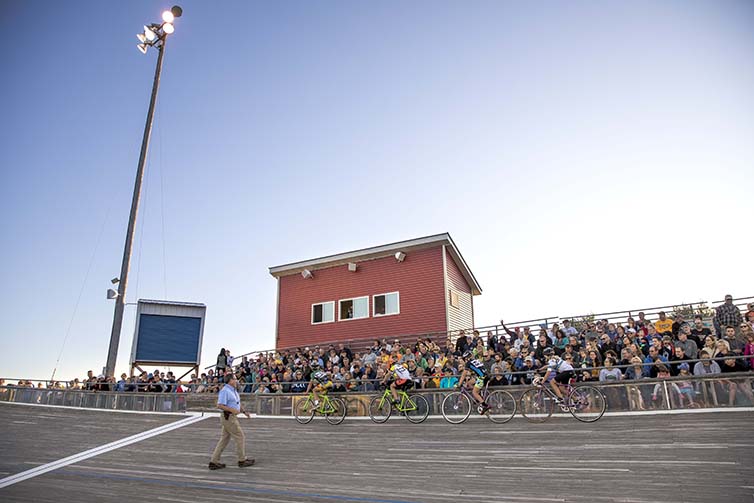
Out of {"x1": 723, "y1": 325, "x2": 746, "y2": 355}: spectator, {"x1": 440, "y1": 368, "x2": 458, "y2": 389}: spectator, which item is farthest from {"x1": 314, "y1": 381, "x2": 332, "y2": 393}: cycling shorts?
{"x1": 723, "y1": 325, "x2": 746, "y2": 355}: spectator

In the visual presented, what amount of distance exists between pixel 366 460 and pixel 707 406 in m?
8.21

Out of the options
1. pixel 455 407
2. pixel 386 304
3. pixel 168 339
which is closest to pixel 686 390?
pixel 455 407

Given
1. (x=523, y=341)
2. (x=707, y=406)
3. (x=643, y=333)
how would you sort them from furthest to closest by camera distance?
1. (x=523, y=341)
2. (x=643, y=333)
3. (x=707, y=406)

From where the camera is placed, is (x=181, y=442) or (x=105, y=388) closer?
(x=181, y=442)

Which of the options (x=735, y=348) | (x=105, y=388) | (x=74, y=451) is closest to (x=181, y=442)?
(x=74, y=451)

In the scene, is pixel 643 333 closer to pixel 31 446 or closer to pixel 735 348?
pixel 735 348

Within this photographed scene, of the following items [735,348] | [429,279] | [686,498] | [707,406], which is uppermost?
[429,279]

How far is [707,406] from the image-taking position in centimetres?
1195

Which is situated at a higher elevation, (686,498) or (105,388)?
(105,388)

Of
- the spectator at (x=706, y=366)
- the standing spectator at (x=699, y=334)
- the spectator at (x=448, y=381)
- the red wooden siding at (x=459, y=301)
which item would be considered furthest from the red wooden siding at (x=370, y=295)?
the spectator at (x=706, y=366)

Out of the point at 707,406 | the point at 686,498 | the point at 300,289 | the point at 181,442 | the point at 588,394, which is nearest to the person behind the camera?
the point at 686,498

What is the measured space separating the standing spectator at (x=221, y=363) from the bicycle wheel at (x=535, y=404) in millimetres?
13791

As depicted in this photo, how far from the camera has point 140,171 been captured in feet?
82.1

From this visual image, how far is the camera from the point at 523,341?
1684 centimetres
